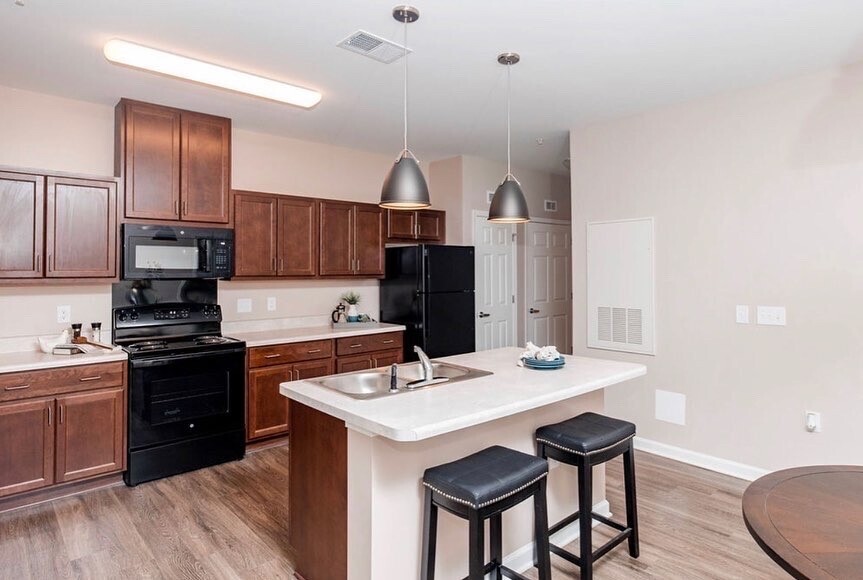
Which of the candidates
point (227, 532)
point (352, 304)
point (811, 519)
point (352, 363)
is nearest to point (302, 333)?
point (352, 363)

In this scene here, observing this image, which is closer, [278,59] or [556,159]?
[278,59]

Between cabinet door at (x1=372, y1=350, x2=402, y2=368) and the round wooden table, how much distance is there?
11.3ft

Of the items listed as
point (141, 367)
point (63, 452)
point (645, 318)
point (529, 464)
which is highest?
point (645, 318)

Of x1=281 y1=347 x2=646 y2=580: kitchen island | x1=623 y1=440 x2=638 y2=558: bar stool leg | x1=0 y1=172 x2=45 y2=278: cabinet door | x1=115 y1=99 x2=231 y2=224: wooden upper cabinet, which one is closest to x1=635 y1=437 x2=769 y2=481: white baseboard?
x1=623 y1=440 x2=638 y2=558: bar stool leg

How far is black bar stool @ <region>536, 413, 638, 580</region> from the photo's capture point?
2.21 metres

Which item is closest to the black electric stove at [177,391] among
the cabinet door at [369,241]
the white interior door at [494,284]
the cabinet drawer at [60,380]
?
the cabinet drawer at [60,380]

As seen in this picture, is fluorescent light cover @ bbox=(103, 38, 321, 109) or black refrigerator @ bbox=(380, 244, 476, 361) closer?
fluorescent light cover @ bbox=(103, 38, 321, 109)

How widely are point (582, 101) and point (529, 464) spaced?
2.76 meters

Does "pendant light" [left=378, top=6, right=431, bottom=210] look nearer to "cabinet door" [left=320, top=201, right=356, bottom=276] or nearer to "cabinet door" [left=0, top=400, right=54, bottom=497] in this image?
"cabinet door" [left=320, top=201, right=356, bottom=276]

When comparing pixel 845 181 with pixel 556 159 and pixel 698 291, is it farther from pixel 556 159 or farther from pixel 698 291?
pixel 556 159

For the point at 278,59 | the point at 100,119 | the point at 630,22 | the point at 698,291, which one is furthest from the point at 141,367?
the point at 698,291

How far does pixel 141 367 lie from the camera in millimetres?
3369

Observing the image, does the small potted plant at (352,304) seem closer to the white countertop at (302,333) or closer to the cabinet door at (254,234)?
the white countertop at (302,333)

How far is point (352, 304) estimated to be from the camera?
510cm
